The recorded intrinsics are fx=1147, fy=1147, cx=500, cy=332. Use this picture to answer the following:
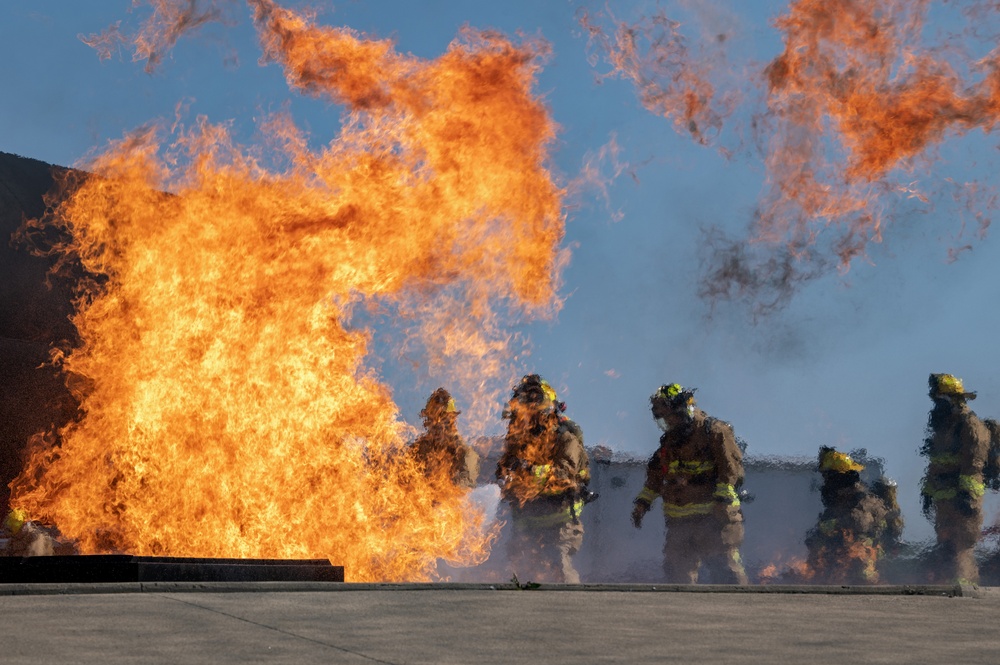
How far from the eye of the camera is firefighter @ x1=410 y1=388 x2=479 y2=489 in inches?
482

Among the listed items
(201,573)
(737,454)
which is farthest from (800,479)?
(201,573)

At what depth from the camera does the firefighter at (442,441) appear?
12.2 meters

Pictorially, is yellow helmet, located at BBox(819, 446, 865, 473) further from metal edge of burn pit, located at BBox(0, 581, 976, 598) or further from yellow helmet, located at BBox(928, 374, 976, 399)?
metal edge of burn pit, located at BBox(0, 581, 976, 598)

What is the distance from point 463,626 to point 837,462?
10.7 metres

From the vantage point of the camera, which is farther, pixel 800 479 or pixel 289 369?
pixel 800 479

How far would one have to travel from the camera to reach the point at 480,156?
400 inches

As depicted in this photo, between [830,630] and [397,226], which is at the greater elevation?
[397,226]

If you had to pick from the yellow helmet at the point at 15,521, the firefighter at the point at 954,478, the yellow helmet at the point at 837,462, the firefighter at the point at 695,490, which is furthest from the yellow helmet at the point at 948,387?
the yellow helmet at the point at 15,521

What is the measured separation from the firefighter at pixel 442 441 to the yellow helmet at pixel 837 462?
4.99 metres

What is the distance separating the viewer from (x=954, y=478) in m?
13.4

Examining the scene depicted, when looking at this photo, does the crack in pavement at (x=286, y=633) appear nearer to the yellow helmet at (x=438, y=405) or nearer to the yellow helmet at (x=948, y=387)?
the yellow helmet at (x=438, y=405)

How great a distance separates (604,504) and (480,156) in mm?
6132

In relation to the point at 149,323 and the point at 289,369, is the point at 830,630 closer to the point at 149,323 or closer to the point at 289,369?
the point at 289,369

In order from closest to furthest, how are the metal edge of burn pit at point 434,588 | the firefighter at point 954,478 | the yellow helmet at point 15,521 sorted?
the metal edge of burn pit at point 434,588 < the yellow helmet at point 15,521 < the firefighter at point 954,478
